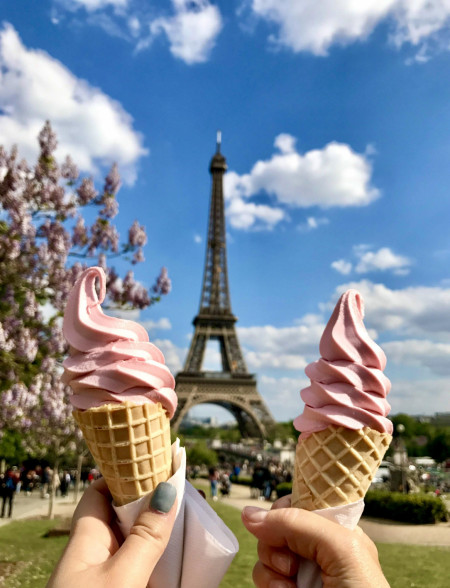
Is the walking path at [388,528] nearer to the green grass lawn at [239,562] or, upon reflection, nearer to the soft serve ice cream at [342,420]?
the green grass lawn at [239,562]

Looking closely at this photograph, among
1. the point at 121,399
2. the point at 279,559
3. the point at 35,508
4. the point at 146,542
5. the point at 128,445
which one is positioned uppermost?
the point at 121,399

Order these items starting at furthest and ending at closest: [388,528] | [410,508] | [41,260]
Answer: [410,508] → [388,528] → [41,260]

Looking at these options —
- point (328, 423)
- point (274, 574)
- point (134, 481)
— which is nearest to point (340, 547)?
point (274, 574)

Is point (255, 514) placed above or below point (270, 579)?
above

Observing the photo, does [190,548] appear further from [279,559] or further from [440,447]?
[440,447]

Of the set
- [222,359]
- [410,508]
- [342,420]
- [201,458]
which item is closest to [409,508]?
[410,508]

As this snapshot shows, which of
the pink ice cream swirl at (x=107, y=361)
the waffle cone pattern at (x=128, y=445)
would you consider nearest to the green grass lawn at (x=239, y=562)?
the waffle cone pattern at (x=128, y=445)

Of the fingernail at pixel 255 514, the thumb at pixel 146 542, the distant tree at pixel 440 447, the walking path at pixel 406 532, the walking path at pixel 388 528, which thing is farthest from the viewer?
the distant tree at pixel 440 447

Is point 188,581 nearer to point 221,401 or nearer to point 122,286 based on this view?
point 122,286
